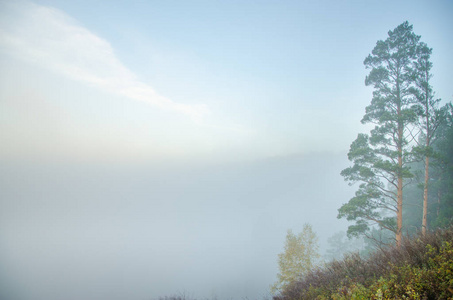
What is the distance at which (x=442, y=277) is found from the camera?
3.02 m

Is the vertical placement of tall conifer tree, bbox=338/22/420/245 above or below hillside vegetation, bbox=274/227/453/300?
above

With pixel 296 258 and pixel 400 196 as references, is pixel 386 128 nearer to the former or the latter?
pixel 400 196

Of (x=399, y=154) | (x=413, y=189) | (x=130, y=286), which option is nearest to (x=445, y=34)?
(x=413, y=189)

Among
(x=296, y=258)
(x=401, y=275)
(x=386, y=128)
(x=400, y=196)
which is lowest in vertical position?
(x=296, y=258)

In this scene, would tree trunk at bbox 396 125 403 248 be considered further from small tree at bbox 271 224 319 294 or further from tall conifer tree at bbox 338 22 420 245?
small tree at bbox 271 224 319 294

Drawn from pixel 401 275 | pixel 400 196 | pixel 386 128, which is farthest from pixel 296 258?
pixel 401 275

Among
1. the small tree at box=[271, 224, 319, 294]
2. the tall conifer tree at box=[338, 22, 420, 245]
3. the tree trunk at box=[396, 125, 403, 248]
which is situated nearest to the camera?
the tree trunk at box=[396, 125, 403, 248]

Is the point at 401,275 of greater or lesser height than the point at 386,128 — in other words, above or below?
below

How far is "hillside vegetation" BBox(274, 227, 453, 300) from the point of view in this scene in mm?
2959

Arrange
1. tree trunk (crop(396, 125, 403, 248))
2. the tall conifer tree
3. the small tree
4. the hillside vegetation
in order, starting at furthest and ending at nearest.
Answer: the small tree → the tall conifer tree → tree trunk (crop(396, 125, 403, 248)) → the hillside vegetation

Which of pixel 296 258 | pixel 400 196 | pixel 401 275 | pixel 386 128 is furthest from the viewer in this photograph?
pixel 296 258

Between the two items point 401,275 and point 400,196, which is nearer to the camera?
point 401,275

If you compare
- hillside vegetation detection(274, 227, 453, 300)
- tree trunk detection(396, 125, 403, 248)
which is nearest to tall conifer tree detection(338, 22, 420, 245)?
tree trunk detection(396, 125, 403, 248)

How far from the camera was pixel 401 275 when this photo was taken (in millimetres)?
4094
